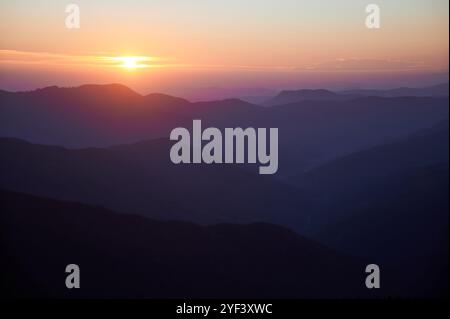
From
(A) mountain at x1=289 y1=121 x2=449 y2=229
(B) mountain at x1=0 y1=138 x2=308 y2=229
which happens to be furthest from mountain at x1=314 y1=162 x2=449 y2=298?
(B) mountain at x1=0 y1=138 x2=308 y2=229

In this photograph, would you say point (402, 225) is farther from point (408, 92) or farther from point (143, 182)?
point (143, 182)

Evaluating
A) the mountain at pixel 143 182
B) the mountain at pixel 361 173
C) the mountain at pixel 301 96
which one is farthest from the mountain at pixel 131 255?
the mountain at pixel 301 96

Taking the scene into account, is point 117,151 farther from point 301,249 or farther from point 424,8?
point 424,8

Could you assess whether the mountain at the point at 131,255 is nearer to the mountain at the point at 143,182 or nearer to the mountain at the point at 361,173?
the mountain at the point at 143,182

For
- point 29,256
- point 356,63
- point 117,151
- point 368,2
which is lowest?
point 29,256

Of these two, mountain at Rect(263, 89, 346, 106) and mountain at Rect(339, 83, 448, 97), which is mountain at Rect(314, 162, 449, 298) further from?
mountain at Rect(263, 89, 346, 106)

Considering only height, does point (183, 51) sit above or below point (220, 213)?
above

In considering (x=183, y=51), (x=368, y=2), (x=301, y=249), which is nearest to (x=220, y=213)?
(x=301, y=249)
